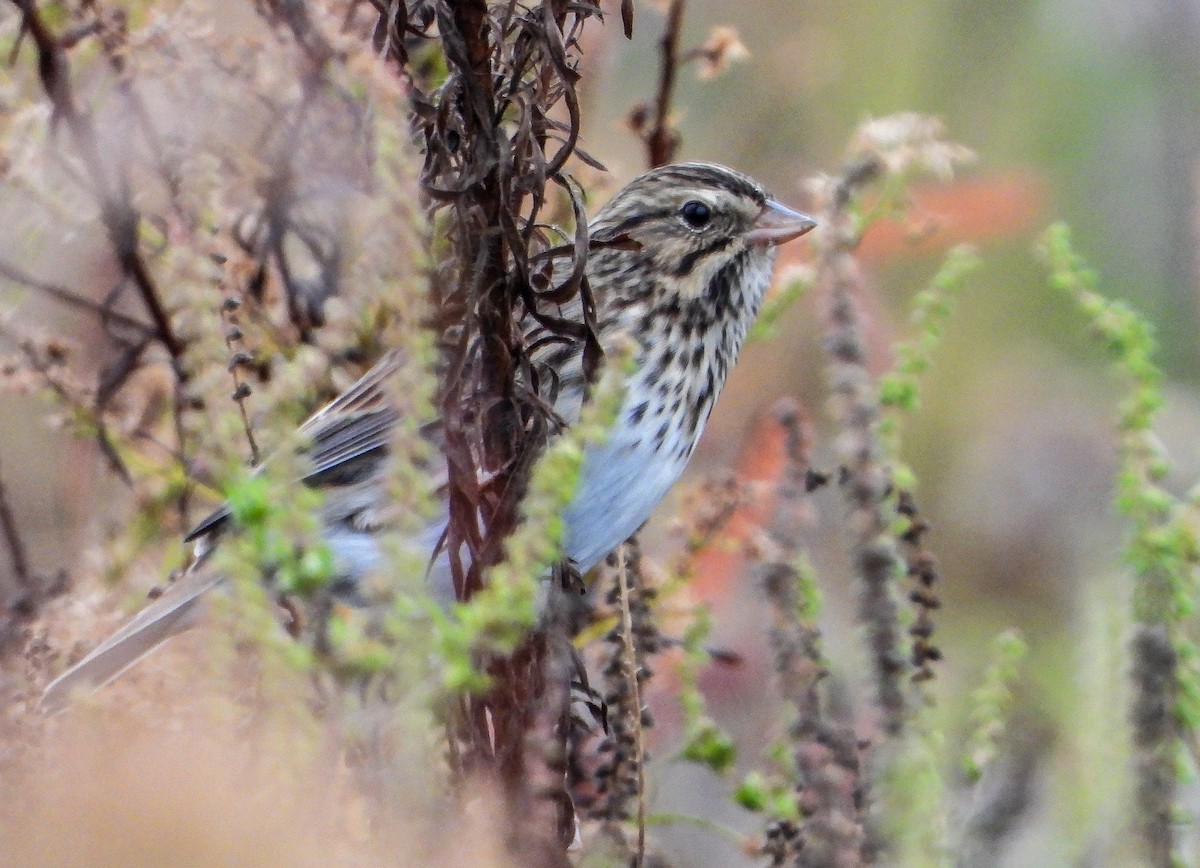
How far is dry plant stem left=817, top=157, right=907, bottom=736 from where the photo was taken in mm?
1556

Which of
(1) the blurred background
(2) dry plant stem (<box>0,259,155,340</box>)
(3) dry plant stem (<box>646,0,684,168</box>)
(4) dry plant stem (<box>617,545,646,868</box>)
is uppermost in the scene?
(1) the blurred background

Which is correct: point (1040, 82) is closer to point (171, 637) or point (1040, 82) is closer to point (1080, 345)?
point (1080, 345)

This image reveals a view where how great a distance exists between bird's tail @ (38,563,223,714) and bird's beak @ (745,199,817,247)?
94 cm

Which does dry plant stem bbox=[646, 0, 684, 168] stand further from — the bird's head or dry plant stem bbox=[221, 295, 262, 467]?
dry plant stem bbox=[221, 295, 262, 467]

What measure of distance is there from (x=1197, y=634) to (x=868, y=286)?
4.37 feet

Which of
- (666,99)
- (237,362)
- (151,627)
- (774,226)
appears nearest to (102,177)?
(151,627)

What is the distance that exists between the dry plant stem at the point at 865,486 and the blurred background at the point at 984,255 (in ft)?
5.38

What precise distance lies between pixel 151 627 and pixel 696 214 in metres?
1.00

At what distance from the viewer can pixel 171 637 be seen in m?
2.29

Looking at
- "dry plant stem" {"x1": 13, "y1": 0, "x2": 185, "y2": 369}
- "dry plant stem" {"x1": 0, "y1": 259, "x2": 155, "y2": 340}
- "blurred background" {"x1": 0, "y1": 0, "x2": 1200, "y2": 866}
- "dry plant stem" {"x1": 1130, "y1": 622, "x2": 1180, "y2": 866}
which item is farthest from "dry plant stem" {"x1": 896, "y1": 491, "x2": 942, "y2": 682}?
"blurred background" {"x1": 0, "y1": 0, "x2": 1200, "y2": 866}

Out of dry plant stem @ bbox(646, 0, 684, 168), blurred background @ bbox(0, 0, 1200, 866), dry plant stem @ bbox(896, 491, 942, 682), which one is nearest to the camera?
dry plant stem @ bbox(896, 491, 942, 682)

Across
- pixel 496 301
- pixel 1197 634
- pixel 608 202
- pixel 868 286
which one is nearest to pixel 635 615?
pixel 496 301

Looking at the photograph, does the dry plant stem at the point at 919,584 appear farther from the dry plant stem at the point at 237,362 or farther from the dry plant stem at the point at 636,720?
the dry plant stem at the point at 237,362

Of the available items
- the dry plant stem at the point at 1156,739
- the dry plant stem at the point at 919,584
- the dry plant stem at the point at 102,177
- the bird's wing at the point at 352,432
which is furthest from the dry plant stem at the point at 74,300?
the dry plant stem at the point at 1156,739
